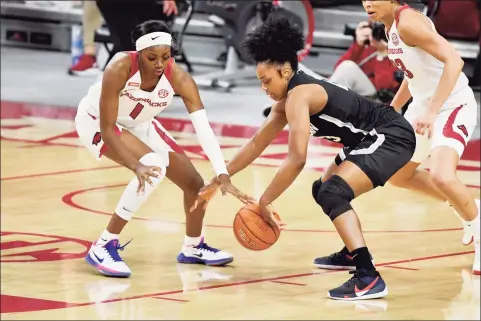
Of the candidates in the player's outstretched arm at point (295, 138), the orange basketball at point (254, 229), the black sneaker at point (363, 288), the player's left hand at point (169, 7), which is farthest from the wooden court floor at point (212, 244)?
the player's left hand at point (169, 7)

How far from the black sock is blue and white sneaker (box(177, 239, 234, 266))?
112 cm

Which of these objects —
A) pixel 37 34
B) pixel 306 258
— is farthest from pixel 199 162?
pixel 37 34

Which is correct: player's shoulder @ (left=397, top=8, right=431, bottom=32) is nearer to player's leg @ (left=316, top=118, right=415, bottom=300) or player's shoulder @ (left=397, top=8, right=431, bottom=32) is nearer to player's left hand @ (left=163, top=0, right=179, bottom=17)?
player's leg @ (left=316, top=118, right=415, bottom=300)

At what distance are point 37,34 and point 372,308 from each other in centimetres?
1331

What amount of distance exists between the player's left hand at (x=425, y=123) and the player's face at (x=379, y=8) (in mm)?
571

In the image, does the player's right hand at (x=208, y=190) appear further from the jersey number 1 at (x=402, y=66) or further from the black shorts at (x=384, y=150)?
the jersey number 1 at (x=402, y=66)

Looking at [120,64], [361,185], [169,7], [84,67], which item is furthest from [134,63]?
[84,67]

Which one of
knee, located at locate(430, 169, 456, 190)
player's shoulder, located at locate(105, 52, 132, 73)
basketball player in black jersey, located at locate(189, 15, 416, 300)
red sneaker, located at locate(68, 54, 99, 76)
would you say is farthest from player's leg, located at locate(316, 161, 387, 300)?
red sneaker, located at locate(68, 54, 99, 76)

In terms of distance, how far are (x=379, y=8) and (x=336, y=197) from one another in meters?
1.00

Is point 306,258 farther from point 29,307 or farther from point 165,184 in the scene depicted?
point 165,184

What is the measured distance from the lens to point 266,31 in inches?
264

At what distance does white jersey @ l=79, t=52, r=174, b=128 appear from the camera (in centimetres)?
709

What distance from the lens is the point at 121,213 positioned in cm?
737

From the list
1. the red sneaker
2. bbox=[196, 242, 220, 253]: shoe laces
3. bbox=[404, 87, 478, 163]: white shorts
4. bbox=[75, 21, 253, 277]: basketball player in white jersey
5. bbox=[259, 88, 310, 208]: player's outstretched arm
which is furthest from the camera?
the red sneaker
